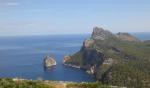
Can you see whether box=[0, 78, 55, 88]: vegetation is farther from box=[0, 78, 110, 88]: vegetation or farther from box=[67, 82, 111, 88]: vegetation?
box=[67, 82, 111, 88]: vegetation

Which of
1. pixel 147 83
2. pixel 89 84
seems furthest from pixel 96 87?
pixel 147 83

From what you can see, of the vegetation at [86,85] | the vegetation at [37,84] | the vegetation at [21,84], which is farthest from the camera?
the vegetation at [86,85]

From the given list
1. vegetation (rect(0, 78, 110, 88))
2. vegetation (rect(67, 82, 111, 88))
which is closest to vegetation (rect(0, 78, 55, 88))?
vegetation (rect(0, 78, 110, 88))

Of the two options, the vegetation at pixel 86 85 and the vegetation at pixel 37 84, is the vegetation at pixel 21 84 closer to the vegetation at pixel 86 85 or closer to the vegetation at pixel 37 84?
the vegetation at pixel 37 84

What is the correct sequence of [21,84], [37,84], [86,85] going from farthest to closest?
[86,85] < [37,84] < [21,84]

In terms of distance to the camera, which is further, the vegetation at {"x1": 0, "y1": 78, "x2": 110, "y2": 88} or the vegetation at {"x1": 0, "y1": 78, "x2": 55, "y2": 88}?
the vegetation at {"x1": 0, "y1": 78, "x2": 110, "y2": 88}

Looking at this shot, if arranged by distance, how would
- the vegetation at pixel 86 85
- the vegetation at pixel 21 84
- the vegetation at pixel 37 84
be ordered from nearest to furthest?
the vegetation at pixel 21 84
the vegetation at pixel 37 84
the vegetation at pixel 86 85

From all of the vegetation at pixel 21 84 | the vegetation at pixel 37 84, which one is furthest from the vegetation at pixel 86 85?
the vegetation at pixel 21 84

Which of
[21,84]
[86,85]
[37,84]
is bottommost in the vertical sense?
[86,85]

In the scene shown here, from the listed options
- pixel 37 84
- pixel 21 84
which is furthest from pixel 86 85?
pixel 21 84

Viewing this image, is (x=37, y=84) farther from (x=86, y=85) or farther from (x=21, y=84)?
(x=86, y=85)

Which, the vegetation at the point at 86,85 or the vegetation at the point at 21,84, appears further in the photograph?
the vegetation at the point at 86,85

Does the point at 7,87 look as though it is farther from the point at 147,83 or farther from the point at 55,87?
the point at 147,83

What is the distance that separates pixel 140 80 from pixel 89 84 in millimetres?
171426
